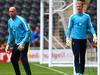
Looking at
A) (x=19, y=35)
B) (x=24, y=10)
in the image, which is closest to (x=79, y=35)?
(x=19, y=35)

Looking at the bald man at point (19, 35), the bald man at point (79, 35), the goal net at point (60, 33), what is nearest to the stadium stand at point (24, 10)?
the goal net at point (60, 33)

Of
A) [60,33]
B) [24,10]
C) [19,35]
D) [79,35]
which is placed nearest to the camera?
[79,35]

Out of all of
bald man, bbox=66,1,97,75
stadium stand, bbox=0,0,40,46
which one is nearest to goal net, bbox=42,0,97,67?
bald man, bbox=66,1,97,75

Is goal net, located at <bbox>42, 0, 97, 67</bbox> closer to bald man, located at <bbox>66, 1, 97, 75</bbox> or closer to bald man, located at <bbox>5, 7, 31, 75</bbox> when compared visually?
bald man, located at <bbox>5, 7, 31, 75</bbox>

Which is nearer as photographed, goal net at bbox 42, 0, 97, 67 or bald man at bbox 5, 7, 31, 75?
bald man at bbox 5, 7, 31, 75

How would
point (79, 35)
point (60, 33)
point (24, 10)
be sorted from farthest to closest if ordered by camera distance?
point (24, 10), point (60, 33), point (79, 35)

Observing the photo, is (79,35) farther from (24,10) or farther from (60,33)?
(24,10)

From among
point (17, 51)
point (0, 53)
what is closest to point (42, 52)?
point (0, 53)

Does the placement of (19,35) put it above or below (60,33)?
above

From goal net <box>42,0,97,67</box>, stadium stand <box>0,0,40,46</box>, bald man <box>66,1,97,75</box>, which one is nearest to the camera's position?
bald man <box>66,1,97,75</box>

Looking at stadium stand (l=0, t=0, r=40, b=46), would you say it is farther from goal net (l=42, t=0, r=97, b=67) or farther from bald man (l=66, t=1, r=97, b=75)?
bald man (l=66, t=1, r=97, b=75)

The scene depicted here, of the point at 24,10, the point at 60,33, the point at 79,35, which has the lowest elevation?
the point at 60,33

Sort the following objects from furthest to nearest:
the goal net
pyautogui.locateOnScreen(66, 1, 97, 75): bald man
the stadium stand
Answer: the stadium stand
the goal net
pyautogui.locateOnScreen(66, 1, 97, 75): bald man

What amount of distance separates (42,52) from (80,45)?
13.2 metres
